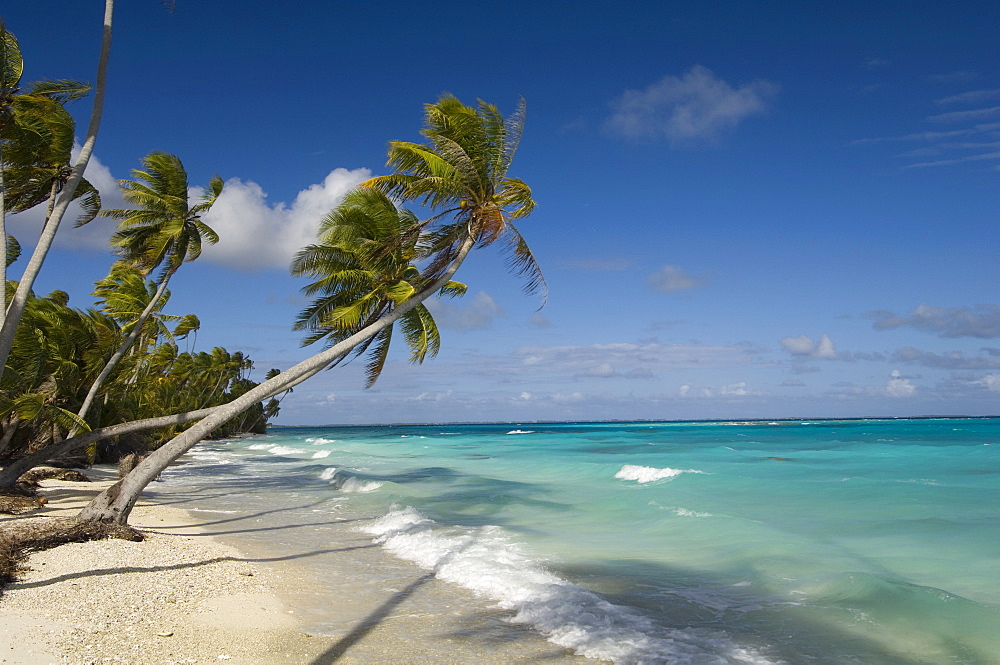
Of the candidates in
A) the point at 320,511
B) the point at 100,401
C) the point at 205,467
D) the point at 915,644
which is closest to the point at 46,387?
the point at 100,401

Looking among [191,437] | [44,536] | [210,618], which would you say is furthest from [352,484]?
[210,618]

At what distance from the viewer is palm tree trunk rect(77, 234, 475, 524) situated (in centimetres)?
890

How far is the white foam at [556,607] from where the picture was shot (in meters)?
5.72

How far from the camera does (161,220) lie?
15.3 m

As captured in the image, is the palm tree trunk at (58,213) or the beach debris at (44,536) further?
the palm tree trunk at (58,213)

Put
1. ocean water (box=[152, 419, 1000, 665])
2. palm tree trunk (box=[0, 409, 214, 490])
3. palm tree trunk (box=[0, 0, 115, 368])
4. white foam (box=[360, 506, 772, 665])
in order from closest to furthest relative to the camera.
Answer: white foam (box=[360, 506, 772, 665])
ocean water (box=[152, 419, 1000, 665])
palm tree trunk (box=[0, 0, 115, 368])
palm tree trunk (box=[0, 409, 214, 490])

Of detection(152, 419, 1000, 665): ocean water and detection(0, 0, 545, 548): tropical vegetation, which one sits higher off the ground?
detection(0, 0, 545, 548): tropical vegetation

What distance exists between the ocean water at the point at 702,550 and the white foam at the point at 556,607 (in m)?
0.03

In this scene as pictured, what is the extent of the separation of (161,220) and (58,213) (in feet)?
23.2

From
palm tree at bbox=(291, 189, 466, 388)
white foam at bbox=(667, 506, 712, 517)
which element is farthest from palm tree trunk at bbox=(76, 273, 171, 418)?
white foam at bbox=(667, 506, 712, 517)

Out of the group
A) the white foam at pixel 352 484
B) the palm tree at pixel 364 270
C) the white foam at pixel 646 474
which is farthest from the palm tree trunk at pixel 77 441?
the white foam at pixel 646 474

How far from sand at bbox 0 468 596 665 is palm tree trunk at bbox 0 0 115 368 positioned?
2871 millimetres

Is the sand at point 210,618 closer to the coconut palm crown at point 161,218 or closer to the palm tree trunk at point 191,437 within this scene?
the palm tree trunk at point 191,437

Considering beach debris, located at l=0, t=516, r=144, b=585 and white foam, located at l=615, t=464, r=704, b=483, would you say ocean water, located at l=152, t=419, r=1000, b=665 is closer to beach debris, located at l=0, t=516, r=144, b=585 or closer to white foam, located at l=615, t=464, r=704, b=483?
white foam, located at l=615, t=464, r=704, b=483
